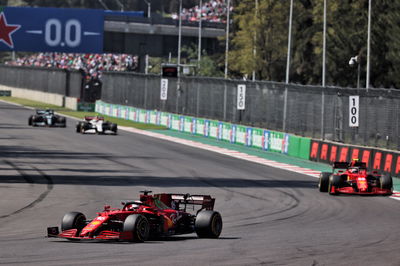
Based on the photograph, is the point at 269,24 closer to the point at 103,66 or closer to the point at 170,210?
the point at 103,66

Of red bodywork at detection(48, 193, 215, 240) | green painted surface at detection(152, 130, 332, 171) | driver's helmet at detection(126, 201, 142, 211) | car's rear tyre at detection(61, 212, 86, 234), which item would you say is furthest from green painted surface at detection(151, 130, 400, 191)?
car's rear tyre at detection(61, 212, 86, 234)

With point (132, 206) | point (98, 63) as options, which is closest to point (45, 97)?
point (98, 63)

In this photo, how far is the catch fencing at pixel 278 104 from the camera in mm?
37656

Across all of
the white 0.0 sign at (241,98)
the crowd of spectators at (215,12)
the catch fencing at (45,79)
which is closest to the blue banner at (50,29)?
the catch fencing at (45,79)

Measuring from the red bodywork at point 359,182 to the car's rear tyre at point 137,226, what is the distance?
12521mm

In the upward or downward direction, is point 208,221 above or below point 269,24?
below

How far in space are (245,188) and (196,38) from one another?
78251 millimetres

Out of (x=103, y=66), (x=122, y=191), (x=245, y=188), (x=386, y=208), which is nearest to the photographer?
(x=386, y=208)

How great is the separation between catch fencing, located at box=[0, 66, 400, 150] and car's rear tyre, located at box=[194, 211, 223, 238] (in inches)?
729

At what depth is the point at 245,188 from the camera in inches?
1201

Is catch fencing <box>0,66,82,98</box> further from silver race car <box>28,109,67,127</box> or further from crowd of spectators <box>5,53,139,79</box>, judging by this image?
silver race car <box>28,109,67,127</box>

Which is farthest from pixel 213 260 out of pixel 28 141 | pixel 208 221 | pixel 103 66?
pixel 103 66

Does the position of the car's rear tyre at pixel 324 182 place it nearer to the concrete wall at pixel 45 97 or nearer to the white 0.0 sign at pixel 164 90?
the white 0.0 sign at pixel 164 90

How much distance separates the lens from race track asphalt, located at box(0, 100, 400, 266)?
52.2 feet
